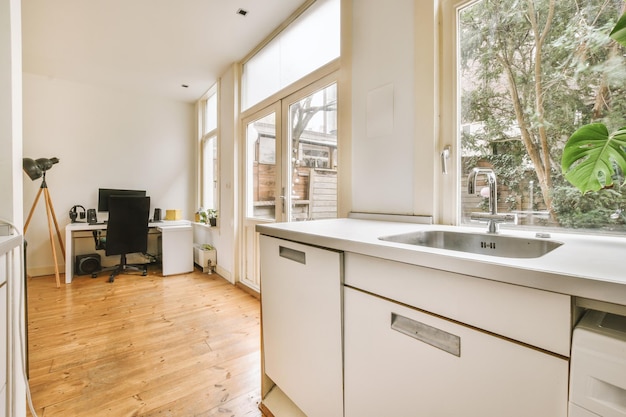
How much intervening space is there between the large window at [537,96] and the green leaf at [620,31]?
16.4 inches

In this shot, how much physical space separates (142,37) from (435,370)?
Result: 12.1 feet

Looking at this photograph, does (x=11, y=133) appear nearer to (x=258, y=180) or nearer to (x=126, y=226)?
(x=258, y=180)

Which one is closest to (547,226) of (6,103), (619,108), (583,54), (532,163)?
(532,163)

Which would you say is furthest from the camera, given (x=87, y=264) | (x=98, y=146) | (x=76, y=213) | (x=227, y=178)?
(x=98, y=146)

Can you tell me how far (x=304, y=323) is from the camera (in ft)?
3.82

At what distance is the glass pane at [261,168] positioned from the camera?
9.63 feet

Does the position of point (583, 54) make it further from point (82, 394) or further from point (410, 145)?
point (82, 394)

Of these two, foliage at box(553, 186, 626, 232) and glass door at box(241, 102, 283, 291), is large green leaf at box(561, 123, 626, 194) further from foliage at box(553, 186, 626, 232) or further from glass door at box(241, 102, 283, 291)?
glass door at box(241, 102, 283, 291)

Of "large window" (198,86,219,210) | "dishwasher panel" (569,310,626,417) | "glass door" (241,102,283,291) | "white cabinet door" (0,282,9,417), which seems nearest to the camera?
"dishwasher panel" (569,310,626,417)

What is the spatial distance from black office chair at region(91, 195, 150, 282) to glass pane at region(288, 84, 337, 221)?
7.63ft

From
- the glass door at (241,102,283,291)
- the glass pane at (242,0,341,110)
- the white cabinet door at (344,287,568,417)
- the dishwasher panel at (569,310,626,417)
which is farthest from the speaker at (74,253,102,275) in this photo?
the dishwasher panel at (569,310,626,417)

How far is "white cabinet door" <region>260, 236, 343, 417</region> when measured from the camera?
1036 millimetres

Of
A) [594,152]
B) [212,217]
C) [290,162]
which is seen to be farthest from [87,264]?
[594,152]

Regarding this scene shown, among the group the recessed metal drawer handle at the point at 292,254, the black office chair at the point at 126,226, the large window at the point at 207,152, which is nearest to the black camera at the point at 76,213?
the black office chair at the point at 126,226
